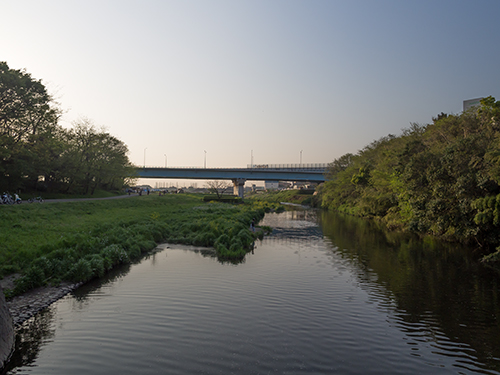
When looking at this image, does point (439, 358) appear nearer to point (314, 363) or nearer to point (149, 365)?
point (314, 363)

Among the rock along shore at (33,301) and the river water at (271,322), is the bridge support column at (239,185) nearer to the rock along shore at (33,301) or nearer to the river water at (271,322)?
the river water at (271,322)

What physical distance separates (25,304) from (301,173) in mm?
87266

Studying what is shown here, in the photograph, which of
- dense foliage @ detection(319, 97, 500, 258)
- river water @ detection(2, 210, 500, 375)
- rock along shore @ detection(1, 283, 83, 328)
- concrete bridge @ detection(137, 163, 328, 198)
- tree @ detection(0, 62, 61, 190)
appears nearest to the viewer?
river water @ detection(2, 210, 500, 375)

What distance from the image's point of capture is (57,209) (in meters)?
31.5

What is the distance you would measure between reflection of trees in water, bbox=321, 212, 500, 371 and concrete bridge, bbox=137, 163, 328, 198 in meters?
66.6

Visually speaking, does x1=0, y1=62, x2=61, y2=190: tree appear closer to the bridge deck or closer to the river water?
the river water

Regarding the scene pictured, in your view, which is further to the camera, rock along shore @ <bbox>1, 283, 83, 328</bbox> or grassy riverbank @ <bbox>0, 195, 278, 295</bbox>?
grassy riverbank @ <bbox>0, 195, 278, 295</bbox>

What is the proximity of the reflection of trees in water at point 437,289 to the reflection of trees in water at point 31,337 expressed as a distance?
37.3ft

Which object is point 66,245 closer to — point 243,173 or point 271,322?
point 271,322

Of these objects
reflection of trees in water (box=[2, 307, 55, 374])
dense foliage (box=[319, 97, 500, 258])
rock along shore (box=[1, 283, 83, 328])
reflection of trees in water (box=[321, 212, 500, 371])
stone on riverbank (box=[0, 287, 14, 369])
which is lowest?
reflection of trees in water (box=[321, 212, 500, 371])

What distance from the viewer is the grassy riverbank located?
623 inches

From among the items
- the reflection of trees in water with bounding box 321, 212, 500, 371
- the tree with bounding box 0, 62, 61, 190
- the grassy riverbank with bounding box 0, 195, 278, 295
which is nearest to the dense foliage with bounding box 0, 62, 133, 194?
the tree with bounding box 0, 62, 61, 190

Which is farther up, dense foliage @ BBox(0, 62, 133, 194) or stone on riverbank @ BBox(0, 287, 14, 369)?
dense foliage @ BBox(0, 62, 133, 194)

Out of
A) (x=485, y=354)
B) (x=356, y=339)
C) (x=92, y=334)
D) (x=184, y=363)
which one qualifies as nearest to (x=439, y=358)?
(x=485, y=354)
